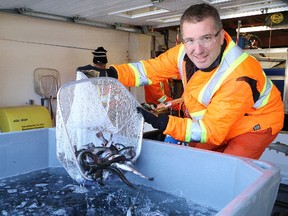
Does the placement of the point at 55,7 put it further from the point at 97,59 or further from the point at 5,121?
the point at 5,121

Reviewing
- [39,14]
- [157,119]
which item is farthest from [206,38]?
[39,14]

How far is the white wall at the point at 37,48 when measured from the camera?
418 cm

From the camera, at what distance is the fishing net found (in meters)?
1.39

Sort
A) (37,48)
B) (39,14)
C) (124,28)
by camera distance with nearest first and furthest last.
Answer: (39,14) < (37,48) < (124,28)

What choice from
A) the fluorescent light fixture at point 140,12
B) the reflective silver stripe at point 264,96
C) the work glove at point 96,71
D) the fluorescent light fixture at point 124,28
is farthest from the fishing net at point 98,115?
the fluorescent light fixture at point 124,28

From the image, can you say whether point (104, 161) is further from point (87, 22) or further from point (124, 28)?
point (124, 28)

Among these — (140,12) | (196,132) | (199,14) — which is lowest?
(196,132)

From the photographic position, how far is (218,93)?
148 cm

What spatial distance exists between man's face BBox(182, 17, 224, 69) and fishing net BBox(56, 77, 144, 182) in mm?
398

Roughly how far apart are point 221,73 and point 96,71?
687mm

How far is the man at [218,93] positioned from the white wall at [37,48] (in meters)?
3.02

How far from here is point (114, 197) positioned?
1.47m

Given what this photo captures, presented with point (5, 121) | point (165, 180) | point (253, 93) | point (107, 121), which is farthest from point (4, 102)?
point (253, 93)

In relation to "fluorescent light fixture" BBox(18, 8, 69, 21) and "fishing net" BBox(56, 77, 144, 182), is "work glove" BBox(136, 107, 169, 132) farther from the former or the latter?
"fluorescent light fixture" BBox(18, 8, 69, 21)
